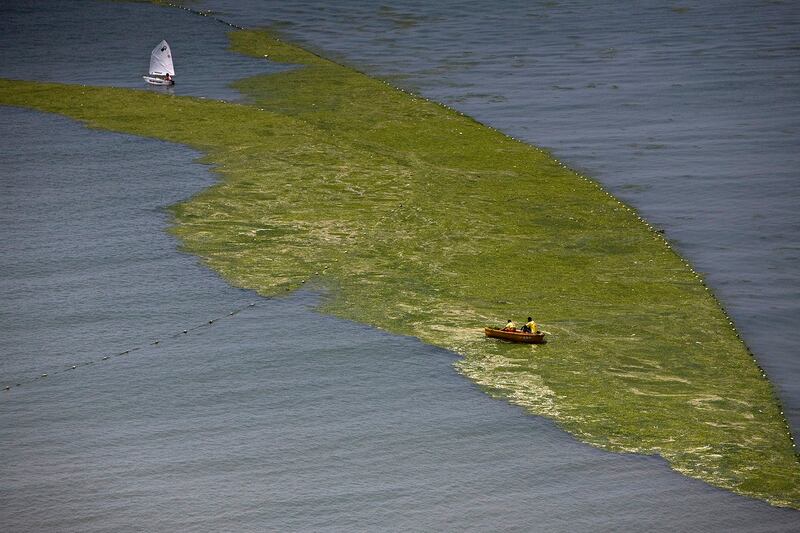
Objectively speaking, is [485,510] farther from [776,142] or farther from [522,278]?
[776,142]

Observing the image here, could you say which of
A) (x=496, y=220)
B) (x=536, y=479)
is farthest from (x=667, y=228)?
(x=536, y=479)

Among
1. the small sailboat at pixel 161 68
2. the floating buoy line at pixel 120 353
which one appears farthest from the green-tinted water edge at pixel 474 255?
the floating buoy line at pixel 120 353

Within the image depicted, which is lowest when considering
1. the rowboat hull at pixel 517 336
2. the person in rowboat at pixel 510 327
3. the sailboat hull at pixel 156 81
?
the rowboat hull at pixel 517 336

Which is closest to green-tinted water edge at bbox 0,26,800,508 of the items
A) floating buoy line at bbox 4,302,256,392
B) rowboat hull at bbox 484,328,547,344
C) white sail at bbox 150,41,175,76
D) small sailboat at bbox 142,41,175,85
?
rowboat hull at bbox 484,328,547,344

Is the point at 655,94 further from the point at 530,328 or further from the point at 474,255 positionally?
the point at 530,328

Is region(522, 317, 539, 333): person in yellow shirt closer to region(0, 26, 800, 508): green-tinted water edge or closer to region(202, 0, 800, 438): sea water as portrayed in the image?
region(0, 26, 800, 508): green-tinted water edge

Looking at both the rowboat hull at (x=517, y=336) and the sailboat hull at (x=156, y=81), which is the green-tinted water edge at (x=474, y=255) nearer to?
the rowboat hull at (x=517, y=336)

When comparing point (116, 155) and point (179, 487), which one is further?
point (116, 155)
